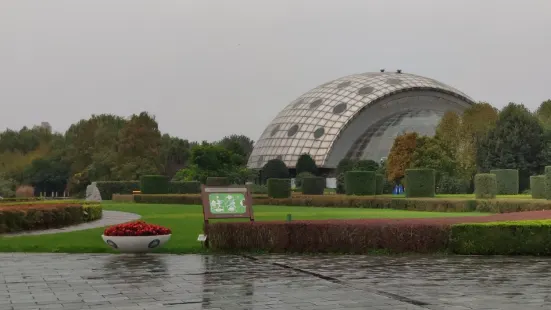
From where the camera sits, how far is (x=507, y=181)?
43.9 m

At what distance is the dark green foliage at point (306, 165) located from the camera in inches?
3054

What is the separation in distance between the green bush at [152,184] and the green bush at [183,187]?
2785 mm

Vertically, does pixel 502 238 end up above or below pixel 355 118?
below

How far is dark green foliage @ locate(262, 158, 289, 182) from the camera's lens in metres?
75.0

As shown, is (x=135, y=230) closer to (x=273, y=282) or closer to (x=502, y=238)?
(x=273, y=282)

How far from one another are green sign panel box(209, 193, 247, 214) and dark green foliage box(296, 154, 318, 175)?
60.6 metres

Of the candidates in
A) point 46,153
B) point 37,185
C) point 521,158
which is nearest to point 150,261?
point 521,158

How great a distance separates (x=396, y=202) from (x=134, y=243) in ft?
77.5

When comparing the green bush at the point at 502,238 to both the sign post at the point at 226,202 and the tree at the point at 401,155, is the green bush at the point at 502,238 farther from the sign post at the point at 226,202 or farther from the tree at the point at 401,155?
the tree at the point at 401,155

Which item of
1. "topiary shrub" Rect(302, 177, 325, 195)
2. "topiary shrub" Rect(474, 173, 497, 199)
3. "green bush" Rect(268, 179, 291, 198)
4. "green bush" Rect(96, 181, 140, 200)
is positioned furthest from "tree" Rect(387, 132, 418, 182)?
"green bush" Rect(96, 181, 140, 200)

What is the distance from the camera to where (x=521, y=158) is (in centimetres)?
5109

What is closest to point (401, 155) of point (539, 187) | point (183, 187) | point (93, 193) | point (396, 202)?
point (183, 187)

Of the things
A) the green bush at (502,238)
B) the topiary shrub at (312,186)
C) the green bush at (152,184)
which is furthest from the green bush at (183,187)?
the green bush at (502,238)

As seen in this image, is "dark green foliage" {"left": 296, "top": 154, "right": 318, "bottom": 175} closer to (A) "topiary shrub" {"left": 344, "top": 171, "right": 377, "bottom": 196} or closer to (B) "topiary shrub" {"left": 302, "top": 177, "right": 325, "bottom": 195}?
(B) "topiary shrub" {"left": 302, "top": 177, "right": 325, "bottom": 195}
